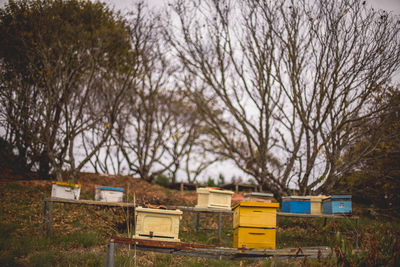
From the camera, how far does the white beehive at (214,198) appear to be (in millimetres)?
8156

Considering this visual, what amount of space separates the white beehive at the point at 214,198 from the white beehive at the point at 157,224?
3221mm

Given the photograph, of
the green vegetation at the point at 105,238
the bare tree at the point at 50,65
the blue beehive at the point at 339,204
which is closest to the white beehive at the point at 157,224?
the green vegetation at the point at 105,238

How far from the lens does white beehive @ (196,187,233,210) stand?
8.16 meters

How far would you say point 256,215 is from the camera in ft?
18.8

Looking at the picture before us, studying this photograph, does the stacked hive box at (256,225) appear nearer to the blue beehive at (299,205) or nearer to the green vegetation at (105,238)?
the green vegetation at (105,238)

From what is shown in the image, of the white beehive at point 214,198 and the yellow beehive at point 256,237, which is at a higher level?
the white beehive at point 214,198

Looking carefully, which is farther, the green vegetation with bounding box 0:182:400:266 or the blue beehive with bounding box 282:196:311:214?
the blue beehive with bounding box 282:196:311:214

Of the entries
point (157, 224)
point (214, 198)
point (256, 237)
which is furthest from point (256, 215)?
point (214, 198)

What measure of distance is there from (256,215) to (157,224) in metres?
1.83

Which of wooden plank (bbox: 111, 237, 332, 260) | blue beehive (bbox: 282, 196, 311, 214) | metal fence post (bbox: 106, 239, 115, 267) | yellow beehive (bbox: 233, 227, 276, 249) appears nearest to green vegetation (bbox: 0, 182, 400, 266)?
wooden plank (bbox: 111, 237, 332, 260)

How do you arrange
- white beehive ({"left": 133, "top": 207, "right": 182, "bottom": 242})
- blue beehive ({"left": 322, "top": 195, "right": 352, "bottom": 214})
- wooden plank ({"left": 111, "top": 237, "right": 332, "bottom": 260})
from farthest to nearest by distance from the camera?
blue beehive ({"left": 322, "top": 195, "right": 352, "bottom": 214}) < white beehive ({"left": 133, "top": 207, "right": 182, "bottom": 242}) < wooden plank ({"left": 111, "top": 237, "right": 332, "bottom": 260})

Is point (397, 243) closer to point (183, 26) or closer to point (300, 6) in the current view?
point (300, 6)

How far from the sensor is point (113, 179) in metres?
15.9

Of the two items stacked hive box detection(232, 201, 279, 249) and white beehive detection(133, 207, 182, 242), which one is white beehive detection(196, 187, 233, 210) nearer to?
stacked hive box detection(232, 201, 279, 249)
